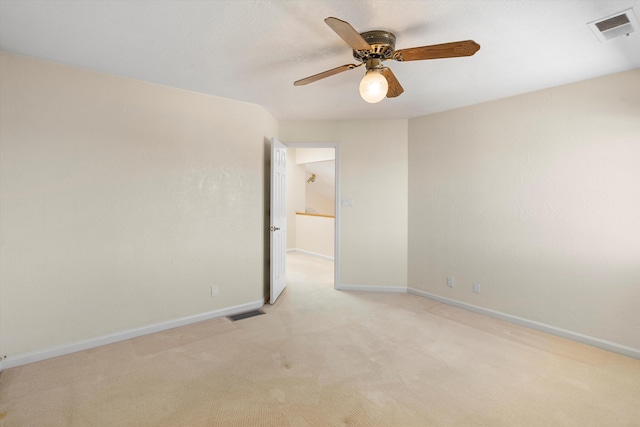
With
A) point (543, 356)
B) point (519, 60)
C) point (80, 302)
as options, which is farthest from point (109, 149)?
point (543, 356)

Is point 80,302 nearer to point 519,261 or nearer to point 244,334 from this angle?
point 244,334

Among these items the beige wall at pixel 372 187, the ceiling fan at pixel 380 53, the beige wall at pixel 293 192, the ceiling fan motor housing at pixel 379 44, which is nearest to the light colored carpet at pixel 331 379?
the beige wall at pixel 372 187

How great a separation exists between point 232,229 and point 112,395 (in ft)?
5.94

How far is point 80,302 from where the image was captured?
8.57ft

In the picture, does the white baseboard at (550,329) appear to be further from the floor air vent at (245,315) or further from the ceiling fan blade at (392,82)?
the ceiling fan blade at (392,82)

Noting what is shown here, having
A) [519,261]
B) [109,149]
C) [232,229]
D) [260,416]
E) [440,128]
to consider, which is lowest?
[260,416]

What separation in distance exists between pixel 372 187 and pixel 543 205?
76.5 inches

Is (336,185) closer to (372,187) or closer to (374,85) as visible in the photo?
(372,187)

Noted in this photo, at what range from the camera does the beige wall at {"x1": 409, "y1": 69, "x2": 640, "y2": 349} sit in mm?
2619

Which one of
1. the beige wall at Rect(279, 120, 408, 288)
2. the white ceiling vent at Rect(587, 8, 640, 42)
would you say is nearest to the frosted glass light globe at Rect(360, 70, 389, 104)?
the white ceiling vent at Rect(587, 8, 640, 42)

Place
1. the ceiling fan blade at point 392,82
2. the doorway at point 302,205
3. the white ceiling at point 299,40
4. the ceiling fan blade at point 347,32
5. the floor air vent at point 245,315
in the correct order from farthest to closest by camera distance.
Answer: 1. the doorway at point 302,205
2. the floor air vent at point 245,315
3. the ceiling fan blade at point 392,82
4. the white ceiling at point 299,40
5. the ceiling fan blade at point 347,32

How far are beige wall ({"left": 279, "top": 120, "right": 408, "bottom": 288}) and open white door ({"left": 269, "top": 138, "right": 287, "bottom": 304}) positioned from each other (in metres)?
0.53

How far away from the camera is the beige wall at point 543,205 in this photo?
103 inches

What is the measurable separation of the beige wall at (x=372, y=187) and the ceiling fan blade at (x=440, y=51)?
2.41 meters
